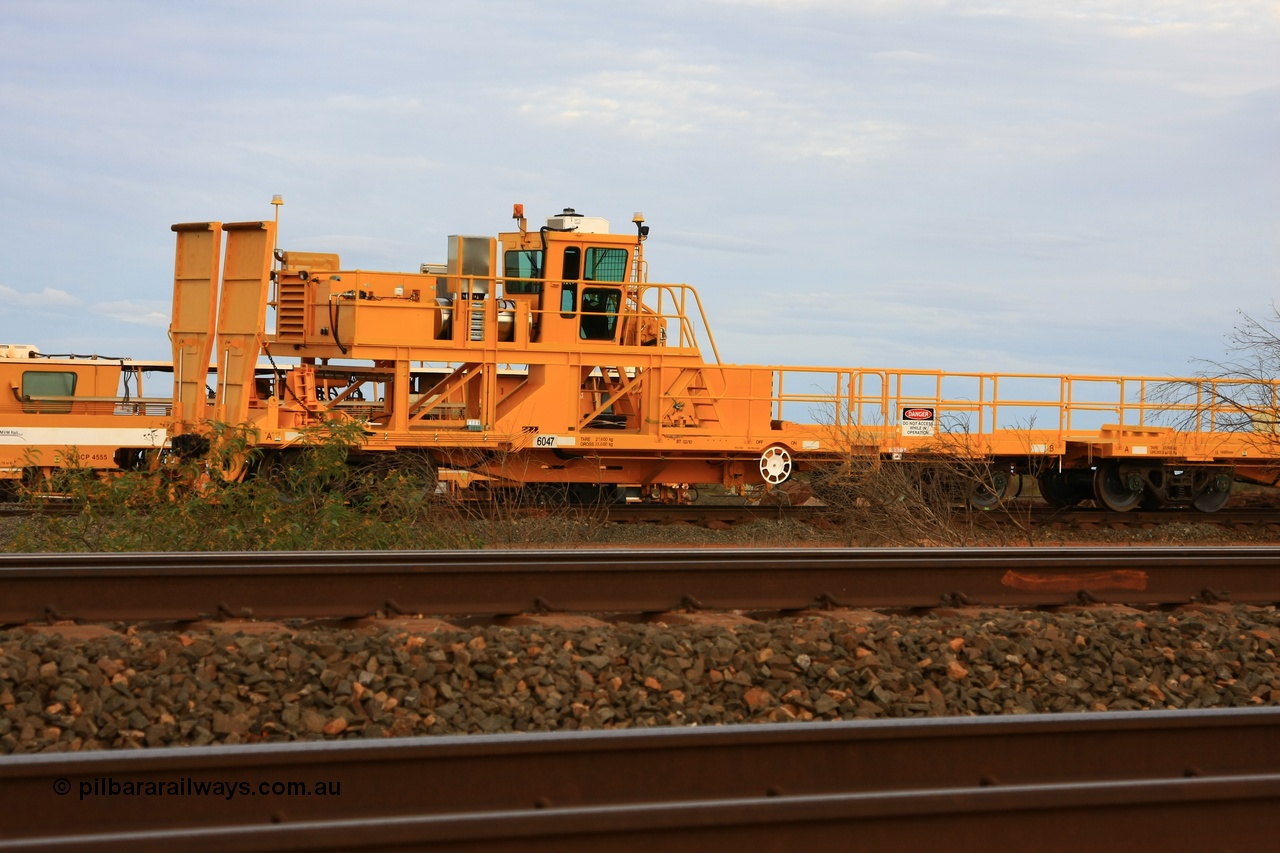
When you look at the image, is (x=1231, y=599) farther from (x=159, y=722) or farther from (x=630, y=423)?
(x=630, y=423)

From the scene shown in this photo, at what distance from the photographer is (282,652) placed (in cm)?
571

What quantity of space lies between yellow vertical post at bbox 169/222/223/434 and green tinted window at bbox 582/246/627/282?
486 cm

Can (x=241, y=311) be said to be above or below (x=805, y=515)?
above

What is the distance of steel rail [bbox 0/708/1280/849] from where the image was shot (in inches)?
139

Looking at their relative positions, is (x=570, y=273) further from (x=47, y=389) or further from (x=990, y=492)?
(x=47, y=389)

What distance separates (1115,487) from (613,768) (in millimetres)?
15533

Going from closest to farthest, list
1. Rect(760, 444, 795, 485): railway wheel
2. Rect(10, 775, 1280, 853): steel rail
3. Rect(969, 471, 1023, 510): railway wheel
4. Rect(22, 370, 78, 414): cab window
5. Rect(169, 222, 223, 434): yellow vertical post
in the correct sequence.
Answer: Rect(10, 775, 1280, 853): steel rail, Rect(169, 222, 223, 434): yellow vertical post, Rect(760, 444, 795, 485): railway wheel, Rect(969, 471, 1023, 510): railway wheel, Rect(22, 370, 78, 414): cab window

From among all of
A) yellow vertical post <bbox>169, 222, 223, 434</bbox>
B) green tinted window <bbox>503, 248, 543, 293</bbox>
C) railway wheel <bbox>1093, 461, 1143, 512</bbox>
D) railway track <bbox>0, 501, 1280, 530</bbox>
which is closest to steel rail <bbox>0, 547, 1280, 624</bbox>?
railway track <bbox>0, 501, 1280, 530</bbox>

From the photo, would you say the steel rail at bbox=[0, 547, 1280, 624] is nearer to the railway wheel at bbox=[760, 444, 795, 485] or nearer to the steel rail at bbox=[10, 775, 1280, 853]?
the steel rail at bbox=[10, 775, 1280, 853]

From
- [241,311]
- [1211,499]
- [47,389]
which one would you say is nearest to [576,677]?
[241,311]

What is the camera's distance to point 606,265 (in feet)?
52.6

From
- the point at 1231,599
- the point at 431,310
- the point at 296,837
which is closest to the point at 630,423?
the point at 431,310

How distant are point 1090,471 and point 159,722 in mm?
15727

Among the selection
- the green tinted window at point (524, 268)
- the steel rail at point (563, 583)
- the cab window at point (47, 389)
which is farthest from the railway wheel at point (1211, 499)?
the cab window at point (47, 389)
